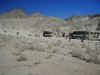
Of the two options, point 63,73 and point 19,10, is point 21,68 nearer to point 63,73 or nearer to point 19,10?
point 63,73

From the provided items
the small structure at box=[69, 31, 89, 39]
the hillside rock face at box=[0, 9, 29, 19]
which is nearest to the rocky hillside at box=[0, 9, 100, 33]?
the hillside rock face at box=[0, 9, 29, 19]

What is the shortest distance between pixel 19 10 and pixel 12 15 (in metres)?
16.4

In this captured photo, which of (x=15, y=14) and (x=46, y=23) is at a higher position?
(x=15, y=14)

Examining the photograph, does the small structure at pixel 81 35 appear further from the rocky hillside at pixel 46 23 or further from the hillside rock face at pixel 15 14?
the hillside rock face at pixel 15 14

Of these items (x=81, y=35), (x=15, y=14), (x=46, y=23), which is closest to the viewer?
(x=81, y=35)

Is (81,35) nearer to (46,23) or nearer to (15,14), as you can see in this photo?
(46,23)

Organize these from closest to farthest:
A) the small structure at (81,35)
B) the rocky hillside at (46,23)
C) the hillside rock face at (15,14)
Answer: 1. the small structure at (81,35)
2. the rocky hillside at (46,23)
3. the hillside rock face at (15,14)

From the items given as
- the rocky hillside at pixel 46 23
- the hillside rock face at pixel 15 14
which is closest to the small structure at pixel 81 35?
the rocky hillside at pixel 46 23

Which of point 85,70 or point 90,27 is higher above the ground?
point 90,27

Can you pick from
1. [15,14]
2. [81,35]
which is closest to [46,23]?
[81,35]

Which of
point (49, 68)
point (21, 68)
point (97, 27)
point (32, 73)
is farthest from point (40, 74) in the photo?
point (97, 27)

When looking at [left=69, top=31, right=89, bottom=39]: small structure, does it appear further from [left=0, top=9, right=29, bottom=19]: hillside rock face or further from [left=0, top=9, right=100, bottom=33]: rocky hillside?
[left=0, top=9, right=29, bottom=19]: hillside rock face

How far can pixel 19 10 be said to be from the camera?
19288 centimetres

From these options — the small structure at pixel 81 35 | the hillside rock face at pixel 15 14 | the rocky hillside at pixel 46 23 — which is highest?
the hillside rock face at pixel 15 14
